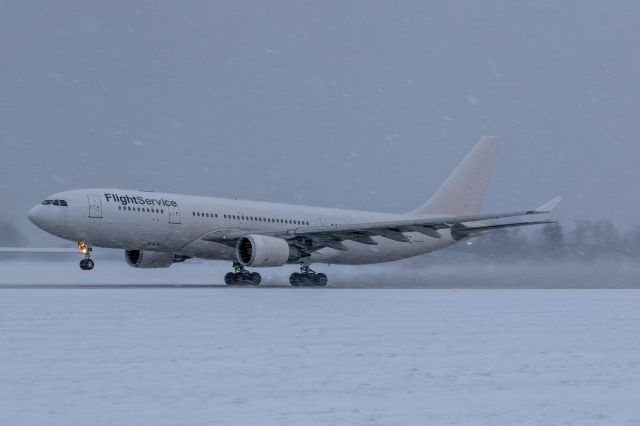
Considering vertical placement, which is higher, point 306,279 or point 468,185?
point 468,185

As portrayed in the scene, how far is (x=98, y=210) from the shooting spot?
35875 mm

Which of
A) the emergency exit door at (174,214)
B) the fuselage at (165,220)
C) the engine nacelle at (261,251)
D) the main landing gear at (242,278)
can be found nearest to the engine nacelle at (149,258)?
the fuselage at (165,220)

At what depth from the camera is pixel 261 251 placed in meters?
36.8

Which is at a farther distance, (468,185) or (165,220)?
(468,185)

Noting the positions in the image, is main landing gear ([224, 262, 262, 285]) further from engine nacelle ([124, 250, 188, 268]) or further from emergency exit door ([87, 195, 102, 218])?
emergency exit door ([87, 195, 102, 218])

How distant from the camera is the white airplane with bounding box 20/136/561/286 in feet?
118

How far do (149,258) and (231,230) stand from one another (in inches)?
161

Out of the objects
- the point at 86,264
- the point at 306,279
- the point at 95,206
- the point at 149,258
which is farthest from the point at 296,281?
the point at 86,264

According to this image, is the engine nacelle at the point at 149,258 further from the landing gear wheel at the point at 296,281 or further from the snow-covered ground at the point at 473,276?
the landing gear wheel at the point at 296,281
